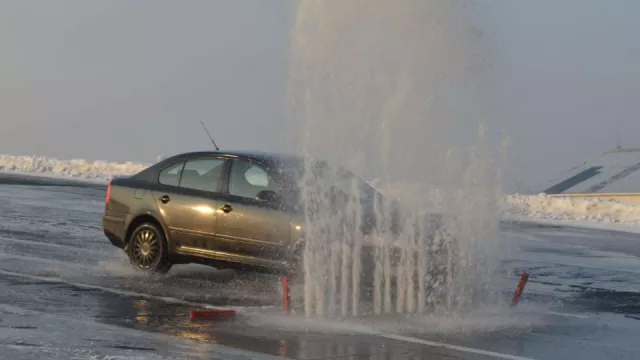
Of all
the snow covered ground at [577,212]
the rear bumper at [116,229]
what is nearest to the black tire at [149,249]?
the rear bumper at [116,229]

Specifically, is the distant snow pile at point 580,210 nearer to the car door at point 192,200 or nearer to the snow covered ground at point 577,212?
the snow covered ground at point 577,212

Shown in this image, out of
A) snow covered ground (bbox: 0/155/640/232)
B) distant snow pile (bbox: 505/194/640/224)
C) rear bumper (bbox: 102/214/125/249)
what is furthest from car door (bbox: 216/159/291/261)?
distant snow pile (bbox: 505/194/640/224)

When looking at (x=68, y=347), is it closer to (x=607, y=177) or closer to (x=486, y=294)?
(x=486, y=294)

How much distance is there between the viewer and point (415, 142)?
9219mm

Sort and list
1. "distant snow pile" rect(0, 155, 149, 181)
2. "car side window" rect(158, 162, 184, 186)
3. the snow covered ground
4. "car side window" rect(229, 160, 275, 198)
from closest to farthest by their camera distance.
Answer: "car side window" rect(229, 160, 275, 198) < "car side window" rect(158, 162, 184, 186) < the snow covered ground < "distant snow pile" rect(0, 155, 149, 181)

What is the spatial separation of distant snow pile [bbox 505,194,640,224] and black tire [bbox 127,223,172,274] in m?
15.5

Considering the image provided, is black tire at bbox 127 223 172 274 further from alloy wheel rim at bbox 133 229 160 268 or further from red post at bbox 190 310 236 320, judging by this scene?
red post at bbox 190 310 236 320

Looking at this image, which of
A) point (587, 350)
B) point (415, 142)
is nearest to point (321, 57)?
point (415, 142)

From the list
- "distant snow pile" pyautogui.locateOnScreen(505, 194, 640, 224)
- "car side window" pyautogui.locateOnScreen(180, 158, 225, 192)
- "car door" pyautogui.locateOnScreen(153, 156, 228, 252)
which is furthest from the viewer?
"distant snow pile" pyautogui.locateOnScreen(505, 194, 640, 224)

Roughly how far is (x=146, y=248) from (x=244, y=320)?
3.16 m

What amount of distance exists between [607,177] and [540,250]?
119 ft

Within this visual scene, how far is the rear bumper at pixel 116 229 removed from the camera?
11.7m

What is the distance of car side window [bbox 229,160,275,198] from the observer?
1059 centimetres

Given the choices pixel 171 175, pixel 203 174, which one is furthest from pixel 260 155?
pixel 171 175
